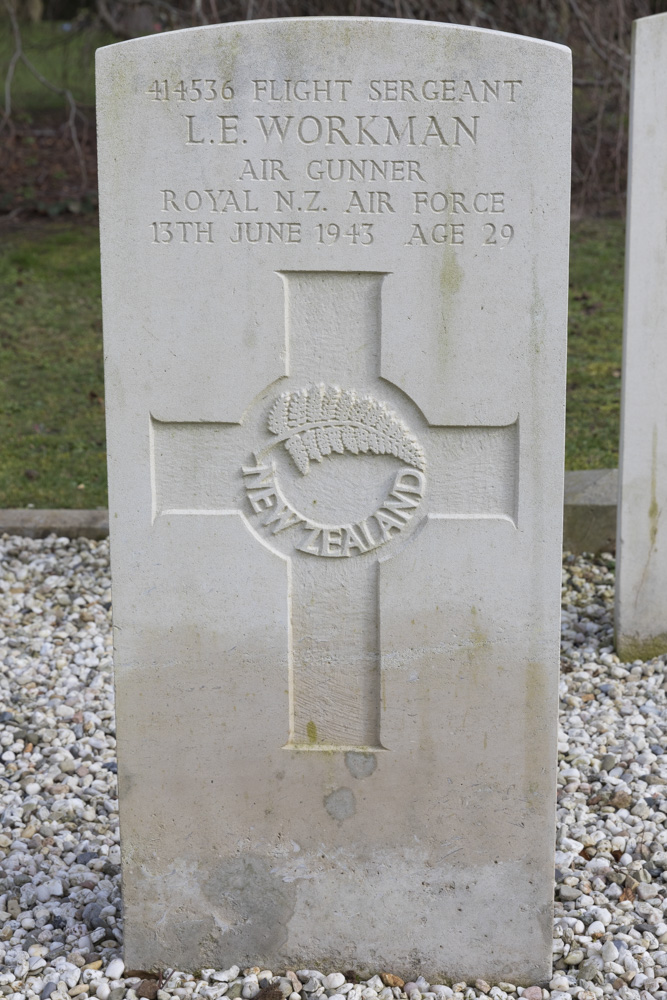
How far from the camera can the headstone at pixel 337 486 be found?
8.06ft

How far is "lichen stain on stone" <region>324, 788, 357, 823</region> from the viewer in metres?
2.75

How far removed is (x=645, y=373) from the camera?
443 centimetres

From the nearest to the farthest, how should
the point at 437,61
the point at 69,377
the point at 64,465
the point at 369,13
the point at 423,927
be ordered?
the point at 437,61
the point at 423,927
the point at 64,465
the point at 69,377
the point at 369,13

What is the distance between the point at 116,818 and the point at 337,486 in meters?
1.50

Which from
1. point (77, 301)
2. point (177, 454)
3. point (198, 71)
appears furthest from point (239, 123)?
point (77, 301)

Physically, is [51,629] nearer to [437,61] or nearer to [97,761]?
[97,761]

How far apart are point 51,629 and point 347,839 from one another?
8.10ft

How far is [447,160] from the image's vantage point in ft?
8.06

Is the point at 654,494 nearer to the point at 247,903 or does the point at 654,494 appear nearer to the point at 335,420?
the point at 335,420

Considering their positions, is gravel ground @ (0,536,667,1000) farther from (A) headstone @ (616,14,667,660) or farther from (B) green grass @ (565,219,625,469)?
(B) green grass @ (565,219,625,469)

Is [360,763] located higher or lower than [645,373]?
lower

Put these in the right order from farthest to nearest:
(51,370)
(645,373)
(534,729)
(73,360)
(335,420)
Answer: (73,360) → (51,370) → (645,373) → (534,729) → (335,420)

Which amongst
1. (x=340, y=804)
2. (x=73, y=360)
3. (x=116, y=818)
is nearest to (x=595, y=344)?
(x=73, y=360)

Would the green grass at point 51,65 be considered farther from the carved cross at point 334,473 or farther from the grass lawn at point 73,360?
the carved cross at point 334,473
